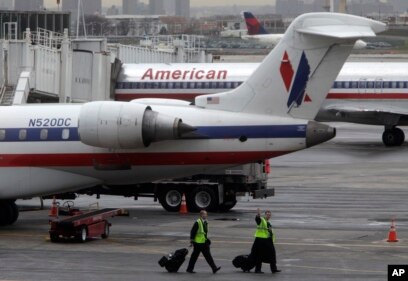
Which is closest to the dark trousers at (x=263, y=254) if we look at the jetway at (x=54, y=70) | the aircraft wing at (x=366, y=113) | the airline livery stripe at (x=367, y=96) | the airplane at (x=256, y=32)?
the jetway at (x=54, y=70)

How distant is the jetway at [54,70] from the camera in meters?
52.3

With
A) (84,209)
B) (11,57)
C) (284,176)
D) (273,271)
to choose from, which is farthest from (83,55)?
(273,271)

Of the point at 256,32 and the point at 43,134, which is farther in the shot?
the point at 256,32

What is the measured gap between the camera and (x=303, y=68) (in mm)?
36250

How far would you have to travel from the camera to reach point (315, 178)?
53.3 metres

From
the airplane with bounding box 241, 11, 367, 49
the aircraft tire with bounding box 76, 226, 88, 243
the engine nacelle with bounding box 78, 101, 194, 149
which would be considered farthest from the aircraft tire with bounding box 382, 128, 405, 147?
the airplane with bounding box 241, 11, 367, 49

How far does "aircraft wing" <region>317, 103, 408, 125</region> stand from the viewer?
215 ft

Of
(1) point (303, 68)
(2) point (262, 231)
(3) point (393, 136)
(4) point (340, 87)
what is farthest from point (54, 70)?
(2) point (262, 231)

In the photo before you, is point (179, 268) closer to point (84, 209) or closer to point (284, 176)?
point (84, 209)

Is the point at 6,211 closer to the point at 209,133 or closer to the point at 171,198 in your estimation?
the point at 171,198

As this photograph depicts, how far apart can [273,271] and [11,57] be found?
2609cm

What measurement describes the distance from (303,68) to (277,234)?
490 cm

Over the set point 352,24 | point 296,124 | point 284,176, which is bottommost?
point 284,176

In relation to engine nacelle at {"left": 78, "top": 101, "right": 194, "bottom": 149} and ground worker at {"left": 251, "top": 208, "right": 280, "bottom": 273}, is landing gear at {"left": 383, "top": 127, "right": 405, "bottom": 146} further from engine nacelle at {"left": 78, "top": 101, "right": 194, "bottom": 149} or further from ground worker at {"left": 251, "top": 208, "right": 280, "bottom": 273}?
ground worker at {"left": 251, "top": 208, "right": 280, "bottom": 273}
